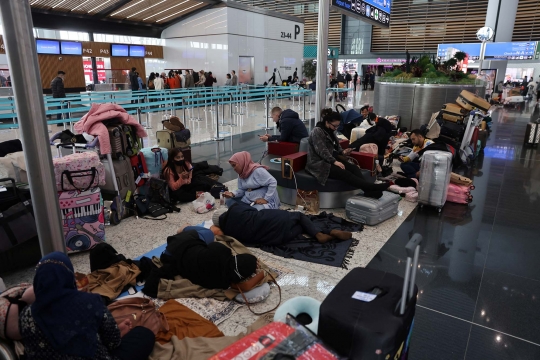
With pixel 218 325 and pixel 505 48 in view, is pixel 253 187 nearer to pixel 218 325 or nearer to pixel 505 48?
pixel 218 325

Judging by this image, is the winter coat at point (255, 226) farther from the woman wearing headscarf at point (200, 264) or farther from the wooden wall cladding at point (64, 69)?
the wooden wall cladding at point (64, 69)

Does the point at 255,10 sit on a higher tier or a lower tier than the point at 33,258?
higher

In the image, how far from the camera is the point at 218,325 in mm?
3148

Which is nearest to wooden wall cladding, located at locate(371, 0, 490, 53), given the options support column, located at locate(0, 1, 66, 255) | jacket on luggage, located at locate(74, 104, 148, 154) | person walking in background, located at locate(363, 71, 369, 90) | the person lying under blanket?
person walking in background, located at locate(363, 71, 369, 90)

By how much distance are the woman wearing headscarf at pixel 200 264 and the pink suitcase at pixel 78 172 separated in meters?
1.37

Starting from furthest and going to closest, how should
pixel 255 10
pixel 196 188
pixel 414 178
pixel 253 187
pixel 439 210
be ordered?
1. pixel 255 10
2. pixel 414 178
3. pixel 196 188
4. pixel 439 210
5. pixel 253 187

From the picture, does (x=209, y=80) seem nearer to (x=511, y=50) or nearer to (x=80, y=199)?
(x=80, y=199)

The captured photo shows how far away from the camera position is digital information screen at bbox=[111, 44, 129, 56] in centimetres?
2145

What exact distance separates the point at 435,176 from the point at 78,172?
477 centimetres

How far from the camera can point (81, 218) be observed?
14.1 ft

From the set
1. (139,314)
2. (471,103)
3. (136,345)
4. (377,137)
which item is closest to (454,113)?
(471,103)

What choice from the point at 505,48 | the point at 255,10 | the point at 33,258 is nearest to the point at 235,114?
the point at 255,10

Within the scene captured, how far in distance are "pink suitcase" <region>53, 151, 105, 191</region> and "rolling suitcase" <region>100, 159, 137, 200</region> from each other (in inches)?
28.1

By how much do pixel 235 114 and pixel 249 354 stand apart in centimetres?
1500
